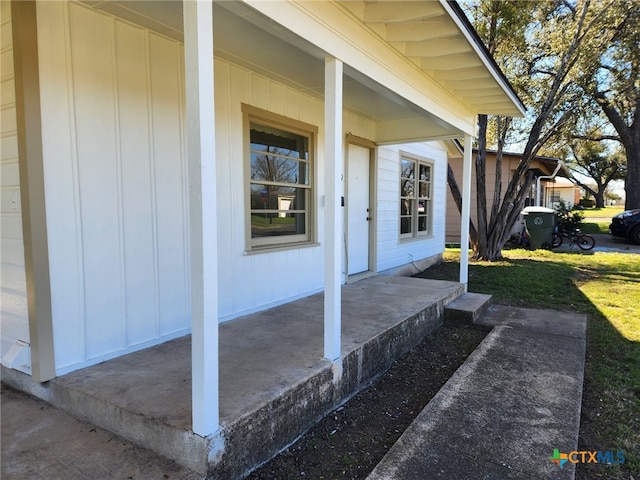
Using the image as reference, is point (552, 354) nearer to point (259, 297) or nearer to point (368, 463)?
point (368, 463)

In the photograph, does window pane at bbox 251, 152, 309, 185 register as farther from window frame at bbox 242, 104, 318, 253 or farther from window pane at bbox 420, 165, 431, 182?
window pane at bbox 420, 165, 431, 182

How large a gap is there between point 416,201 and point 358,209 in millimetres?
2141

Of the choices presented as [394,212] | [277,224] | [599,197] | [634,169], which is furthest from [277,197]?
[599,197]

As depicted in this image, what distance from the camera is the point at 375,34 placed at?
3.01 meters

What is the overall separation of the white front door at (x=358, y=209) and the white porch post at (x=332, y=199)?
109 inches

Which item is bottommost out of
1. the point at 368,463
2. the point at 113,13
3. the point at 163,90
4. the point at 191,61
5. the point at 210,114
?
the point at 368,463

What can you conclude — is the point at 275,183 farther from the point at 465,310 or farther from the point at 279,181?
the point at 465,310

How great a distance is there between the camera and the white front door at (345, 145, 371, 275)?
548cm

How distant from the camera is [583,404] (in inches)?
110

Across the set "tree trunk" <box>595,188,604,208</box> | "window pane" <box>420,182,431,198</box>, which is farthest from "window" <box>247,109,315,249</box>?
"tree trunk" <box>595,188,604,208</box>

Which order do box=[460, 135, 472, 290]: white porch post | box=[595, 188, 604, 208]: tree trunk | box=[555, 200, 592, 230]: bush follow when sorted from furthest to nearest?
box=[595, 188, 604, 208]: tree trunk < box=[555, 200, 592, 230]: bush < box=[460, 135, 472, 290]: white porch post

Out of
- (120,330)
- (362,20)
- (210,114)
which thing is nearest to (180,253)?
(120,330)

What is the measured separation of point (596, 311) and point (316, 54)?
4.92 metres

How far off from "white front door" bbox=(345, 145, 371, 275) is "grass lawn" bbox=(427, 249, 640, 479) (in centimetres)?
191
